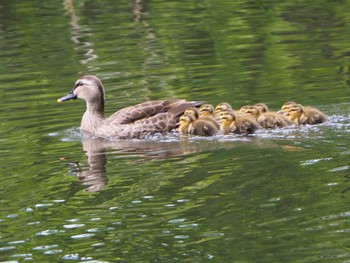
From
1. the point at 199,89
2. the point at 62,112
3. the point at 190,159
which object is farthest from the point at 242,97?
the point at 190,159

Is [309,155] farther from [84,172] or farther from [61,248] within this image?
[61,248]

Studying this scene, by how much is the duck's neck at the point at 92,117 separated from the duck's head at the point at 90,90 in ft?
0.22

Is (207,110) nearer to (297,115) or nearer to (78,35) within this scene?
(297,115)

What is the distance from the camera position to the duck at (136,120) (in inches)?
525

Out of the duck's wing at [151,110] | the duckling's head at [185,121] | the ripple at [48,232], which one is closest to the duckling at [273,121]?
the duckling's head at [185,121]

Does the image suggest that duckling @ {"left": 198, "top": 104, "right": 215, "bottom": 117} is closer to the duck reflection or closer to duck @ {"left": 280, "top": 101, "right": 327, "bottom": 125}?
the duck reflection

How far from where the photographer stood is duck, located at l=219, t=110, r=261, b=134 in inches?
491

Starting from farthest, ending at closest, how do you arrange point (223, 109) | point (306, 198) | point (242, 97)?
1. point (242, 97)
2. point (223, 109)
3. point (306, 198)

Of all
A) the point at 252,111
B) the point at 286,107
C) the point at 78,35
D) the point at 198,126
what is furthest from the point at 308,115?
the point at 78,35

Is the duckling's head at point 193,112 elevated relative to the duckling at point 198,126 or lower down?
elevated

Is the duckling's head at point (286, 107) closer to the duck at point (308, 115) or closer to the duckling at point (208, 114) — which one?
the duck at point (308, 115)

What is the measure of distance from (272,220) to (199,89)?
6.55 m

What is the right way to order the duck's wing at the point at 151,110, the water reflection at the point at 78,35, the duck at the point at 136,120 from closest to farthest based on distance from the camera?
the duck at the point at 136,120 → the duck's wing at the point at 151,110 → the water reflection at the point at 78,35

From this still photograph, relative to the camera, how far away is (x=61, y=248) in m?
8.98
